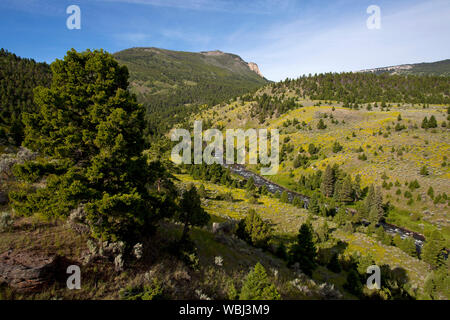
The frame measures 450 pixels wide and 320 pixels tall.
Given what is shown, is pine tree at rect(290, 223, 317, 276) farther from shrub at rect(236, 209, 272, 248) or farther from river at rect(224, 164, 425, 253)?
river at rect(224, 164, 425, 253)

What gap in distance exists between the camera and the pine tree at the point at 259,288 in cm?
866

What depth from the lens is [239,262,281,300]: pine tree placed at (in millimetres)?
8664

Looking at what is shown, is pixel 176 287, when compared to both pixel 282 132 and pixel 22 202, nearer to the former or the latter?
pixel 22 202

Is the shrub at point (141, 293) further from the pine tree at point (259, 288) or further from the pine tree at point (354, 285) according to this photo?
the pine tree at point (354, 285)

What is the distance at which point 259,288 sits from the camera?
29.4ft

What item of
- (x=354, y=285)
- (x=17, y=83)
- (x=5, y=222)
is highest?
(x=17, y=83)

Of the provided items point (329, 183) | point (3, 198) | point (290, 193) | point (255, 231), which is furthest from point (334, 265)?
point (290, 193)

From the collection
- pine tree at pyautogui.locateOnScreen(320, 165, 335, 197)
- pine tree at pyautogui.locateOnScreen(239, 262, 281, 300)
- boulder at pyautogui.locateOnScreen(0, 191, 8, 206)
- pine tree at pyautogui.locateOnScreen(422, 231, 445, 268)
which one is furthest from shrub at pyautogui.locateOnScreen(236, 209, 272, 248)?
pine tree at pyautogui.locateOnScreen(320, 165, 335, 197)

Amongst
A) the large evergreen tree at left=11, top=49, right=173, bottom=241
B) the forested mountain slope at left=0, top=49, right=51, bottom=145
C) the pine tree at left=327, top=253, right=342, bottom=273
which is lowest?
the pine tree at left=327, top=253, right=342, bottom=273

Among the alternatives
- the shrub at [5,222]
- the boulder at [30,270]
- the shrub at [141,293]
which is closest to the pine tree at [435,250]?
the shrub at [141,293]

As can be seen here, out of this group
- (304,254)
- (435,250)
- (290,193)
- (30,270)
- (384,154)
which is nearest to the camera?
(30,270)

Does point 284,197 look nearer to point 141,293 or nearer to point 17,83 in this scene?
point 141,293

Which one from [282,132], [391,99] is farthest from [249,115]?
[391,99]

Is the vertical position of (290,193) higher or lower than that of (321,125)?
lower
